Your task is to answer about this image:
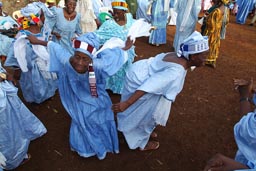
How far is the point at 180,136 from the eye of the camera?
13.3 feet

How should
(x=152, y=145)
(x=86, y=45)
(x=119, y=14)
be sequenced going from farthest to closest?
1. (x=119, y=14)
2. (x=152, y=145)
3. (x=86, y=45)

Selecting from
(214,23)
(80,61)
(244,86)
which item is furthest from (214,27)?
(80,61)

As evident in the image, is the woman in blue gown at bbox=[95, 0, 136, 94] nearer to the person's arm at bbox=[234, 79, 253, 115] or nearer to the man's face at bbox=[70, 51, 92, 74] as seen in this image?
the man's face at bbox=[70, 51, 92, 74]

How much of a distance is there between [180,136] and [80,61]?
2.14 meters

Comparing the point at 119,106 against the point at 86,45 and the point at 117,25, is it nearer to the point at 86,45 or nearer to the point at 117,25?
the point at 86,45

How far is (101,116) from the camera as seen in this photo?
3.29 metres

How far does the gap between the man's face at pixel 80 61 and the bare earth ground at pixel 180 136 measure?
136cm

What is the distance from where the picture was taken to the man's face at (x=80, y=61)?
2.78 meters

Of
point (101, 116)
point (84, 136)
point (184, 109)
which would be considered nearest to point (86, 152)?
point (84, 136)

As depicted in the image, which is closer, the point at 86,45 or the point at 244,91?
the point at 244,91

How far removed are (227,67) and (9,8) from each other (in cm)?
689

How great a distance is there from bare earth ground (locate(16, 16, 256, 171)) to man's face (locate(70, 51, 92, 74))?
53.4 inches

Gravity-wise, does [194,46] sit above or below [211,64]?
above

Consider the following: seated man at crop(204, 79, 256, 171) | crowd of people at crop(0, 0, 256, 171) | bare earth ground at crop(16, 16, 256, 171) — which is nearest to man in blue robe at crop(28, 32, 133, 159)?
crowd of people at crop(0, 0, 256, 171)
